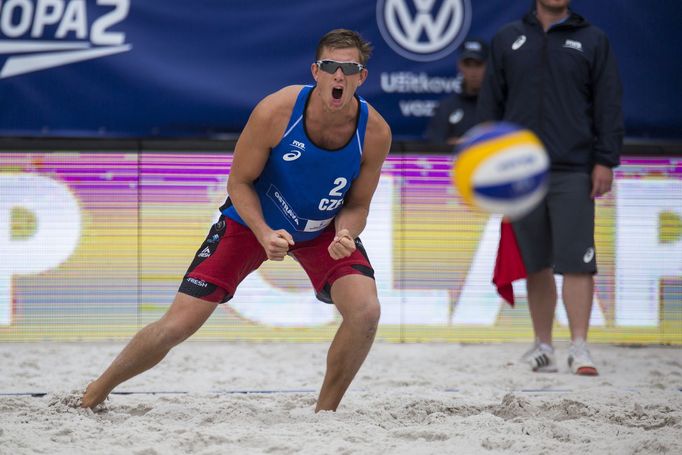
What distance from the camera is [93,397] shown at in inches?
180

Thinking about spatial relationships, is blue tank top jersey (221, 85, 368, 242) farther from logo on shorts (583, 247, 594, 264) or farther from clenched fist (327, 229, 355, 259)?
logo on shorts (583, 247, 594, 264)

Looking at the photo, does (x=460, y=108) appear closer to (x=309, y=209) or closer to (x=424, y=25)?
(x=424, y=25)

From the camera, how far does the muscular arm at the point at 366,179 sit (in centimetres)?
465

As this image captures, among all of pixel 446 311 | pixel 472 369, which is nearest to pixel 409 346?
pixel 446 311

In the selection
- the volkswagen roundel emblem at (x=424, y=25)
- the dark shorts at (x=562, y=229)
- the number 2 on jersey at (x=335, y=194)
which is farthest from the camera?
the volkswagen roundel emblem at (x=424, y=25)

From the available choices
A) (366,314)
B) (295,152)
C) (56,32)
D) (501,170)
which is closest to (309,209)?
(295,152)

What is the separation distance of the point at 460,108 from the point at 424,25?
66cm

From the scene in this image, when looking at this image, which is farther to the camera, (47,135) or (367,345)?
(47,135)

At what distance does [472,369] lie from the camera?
20.4ft

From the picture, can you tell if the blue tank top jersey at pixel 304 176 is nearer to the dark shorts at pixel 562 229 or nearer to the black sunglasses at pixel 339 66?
the black sunglasses at pixel 339 66

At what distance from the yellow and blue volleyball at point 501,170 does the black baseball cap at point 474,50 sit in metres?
3.11

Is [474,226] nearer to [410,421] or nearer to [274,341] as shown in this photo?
[274,341]

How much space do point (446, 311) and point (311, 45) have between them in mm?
2112

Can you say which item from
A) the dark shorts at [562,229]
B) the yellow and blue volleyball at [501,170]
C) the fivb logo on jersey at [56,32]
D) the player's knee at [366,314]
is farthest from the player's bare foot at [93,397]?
the fivb logo on jersey at [56,32]
